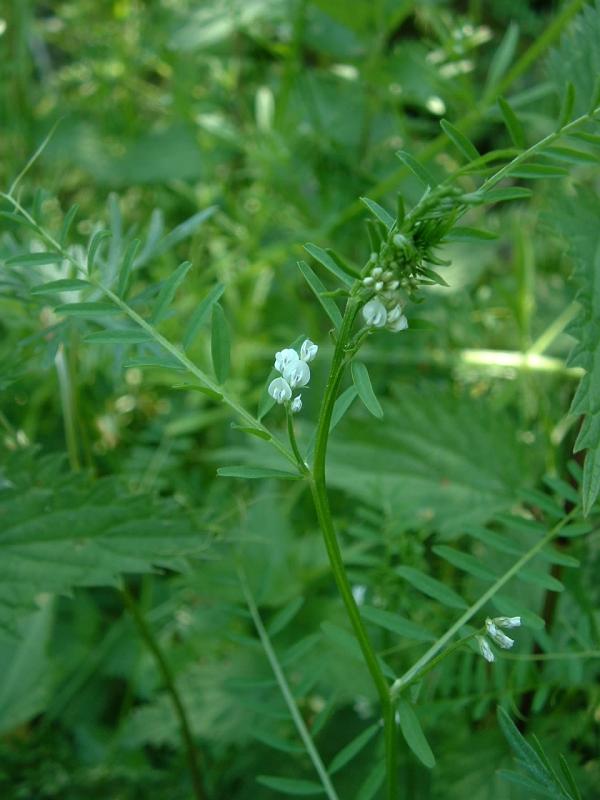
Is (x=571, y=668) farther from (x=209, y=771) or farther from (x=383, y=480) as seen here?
(x=209, y=771)

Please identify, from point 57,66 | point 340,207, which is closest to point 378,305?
point 340,207

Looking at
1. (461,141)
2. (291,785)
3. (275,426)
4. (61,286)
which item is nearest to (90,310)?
(61,286)

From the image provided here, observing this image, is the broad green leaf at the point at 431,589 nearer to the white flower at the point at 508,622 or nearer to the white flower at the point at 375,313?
the white flower at the point at 508,622

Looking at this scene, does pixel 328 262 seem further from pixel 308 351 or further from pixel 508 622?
pixel 508 622

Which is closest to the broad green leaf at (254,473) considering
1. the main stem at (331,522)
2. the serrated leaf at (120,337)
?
the main stem at (331,522)

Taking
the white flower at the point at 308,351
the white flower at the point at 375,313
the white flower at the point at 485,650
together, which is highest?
the white flower at the point at 375,313
